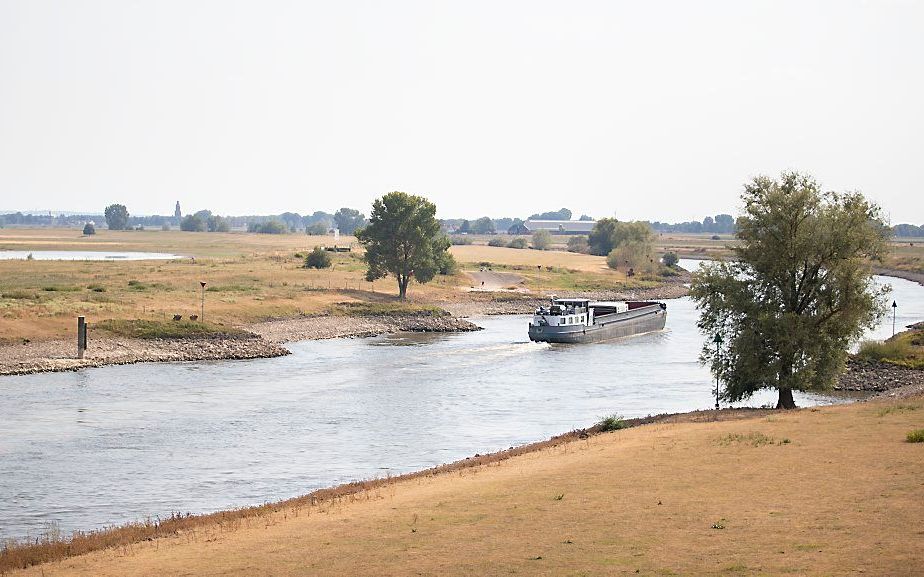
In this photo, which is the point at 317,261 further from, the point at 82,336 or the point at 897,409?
the point at 897,409

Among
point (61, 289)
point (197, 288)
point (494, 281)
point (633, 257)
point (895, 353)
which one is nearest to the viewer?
point (895, 353)

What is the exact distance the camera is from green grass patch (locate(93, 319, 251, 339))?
80.3 m

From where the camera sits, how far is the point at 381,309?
360ft

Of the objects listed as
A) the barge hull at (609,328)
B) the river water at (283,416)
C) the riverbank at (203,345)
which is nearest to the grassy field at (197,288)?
the riverbank at (203,345)

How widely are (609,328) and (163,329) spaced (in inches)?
1680

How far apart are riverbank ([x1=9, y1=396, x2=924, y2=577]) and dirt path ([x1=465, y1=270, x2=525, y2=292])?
106357 millimetres

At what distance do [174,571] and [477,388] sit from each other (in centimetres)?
4332

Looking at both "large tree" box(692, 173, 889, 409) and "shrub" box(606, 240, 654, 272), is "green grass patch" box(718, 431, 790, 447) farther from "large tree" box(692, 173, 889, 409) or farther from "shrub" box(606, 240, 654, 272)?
"shrub" box(606, 240, 654, 272)

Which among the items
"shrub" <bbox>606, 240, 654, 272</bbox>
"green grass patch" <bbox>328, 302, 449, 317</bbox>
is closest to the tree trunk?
"green grass patch" <bbox>328, 302, 449, 317</bbox>

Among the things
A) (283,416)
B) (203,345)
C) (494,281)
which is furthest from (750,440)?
(494,281)

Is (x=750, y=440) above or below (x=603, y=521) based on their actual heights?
above

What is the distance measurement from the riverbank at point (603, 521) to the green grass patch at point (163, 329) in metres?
49.4

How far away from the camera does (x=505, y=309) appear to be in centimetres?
12762

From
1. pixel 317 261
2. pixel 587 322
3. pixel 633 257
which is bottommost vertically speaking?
pixel 587 322
